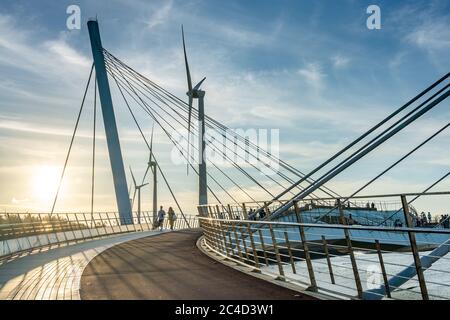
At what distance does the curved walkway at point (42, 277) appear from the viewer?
7.41 metres

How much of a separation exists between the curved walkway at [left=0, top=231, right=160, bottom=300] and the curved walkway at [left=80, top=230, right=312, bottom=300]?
25 cm

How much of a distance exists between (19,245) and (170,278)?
875 centimetres

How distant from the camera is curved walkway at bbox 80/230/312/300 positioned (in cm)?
714

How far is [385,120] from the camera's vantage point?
13984mm

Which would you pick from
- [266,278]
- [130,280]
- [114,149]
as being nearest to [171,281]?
[130,280]

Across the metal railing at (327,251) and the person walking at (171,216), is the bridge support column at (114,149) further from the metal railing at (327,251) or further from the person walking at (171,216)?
the person walking at (171,216)

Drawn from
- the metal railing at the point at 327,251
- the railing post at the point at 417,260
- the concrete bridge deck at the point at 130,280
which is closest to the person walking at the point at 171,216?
the metal railing at the point at 327,251

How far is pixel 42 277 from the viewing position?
31.1 feet

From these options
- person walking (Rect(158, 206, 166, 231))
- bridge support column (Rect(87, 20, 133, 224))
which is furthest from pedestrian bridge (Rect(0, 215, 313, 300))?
person walking (Rect(158, 206, 166, 231))

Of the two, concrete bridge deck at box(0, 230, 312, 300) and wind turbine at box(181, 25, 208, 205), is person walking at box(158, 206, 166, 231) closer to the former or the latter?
wind turbine at box(181, 25, 208, 205)
